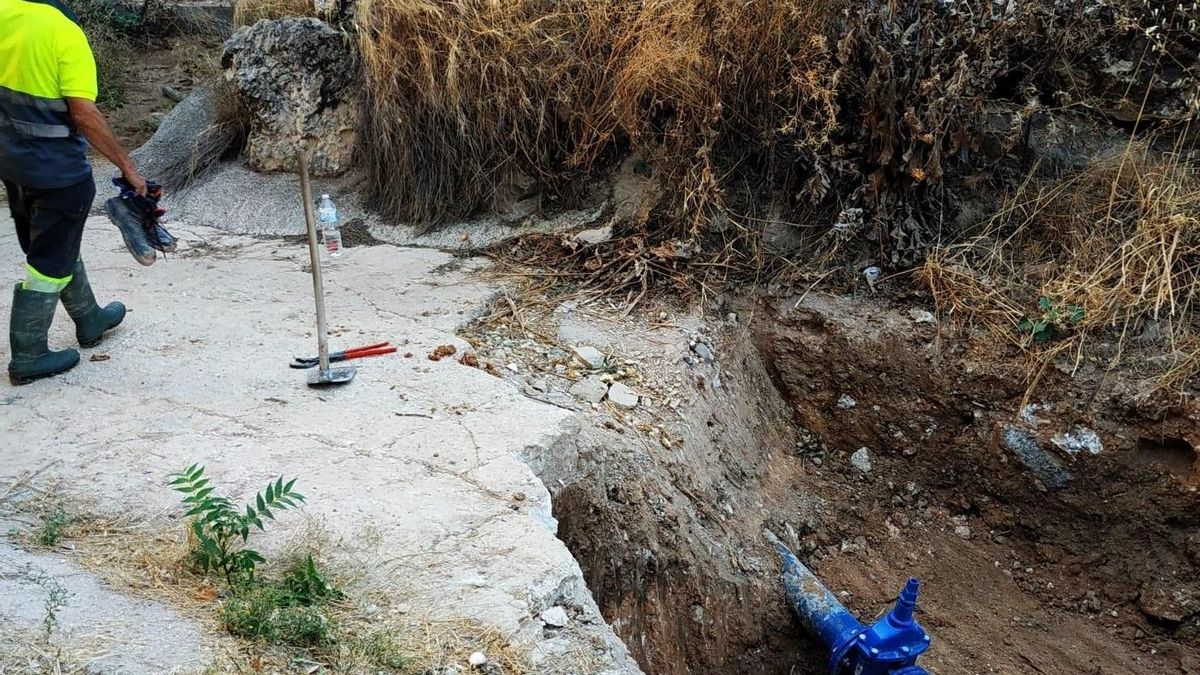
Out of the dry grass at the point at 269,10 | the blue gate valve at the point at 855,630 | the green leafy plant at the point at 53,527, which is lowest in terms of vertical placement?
the blue gate valve at the point at 855,630

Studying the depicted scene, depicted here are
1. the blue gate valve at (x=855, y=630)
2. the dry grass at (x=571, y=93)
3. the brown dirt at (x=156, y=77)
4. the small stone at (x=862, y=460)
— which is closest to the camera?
the blue gate valve at (x=855, y=630)

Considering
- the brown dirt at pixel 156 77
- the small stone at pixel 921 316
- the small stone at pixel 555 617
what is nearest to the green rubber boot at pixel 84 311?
the small stone at pixel 555 617

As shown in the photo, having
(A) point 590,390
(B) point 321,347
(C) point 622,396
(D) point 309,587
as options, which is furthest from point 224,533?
(C) point 622,396

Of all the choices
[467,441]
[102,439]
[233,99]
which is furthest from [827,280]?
[233,99]

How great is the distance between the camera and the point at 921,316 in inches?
172

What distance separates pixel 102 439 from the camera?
10.6ft

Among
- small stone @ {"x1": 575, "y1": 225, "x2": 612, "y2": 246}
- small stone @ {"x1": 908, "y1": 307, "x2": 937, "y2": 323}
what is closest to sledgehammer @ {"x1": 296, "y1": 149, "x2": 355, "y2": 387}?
small stone @ {"x1": 575, "y1": 225, "x2": 612, "y2": 246}

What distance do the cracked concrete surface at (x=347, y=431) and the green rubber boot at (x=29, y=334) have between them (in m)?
0.08

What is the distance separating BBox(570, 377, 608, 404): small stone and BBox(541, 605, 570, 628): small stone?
144cm

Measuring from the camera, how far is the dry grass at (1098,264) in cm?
398

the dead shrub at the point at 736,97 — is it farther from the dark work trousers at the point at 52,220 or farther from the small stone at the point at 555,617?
the small stone at the point at 555,617

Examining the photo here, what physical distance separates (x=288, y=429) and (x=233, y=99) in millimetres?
4042

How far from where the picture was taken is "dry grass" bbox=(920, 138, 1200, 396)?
13.1 feet

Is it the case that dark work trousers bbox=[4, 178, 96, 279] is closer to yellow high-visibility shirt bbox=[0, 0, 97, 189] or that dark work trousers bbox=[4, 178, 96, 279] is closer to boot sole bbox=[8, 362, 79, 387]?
yellow high-visibility shirt bbox=[0, 0, 97, 189]
